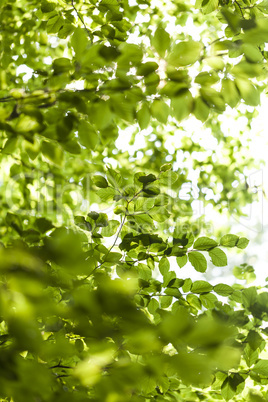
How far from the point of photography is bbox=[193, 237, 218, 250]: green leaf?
5.86 ft

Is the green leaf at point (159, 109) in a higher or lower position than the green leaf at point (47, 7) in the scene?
lower

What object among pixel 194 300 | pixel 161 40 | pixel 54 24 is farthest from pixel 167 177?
pixel 54 24

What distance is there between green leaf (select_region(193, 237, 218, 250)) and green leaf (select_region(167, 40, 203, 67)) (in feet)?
3.21

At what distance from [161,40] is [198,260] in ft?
3.84

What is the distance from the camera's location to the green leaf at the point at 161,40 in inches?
→ 44.5

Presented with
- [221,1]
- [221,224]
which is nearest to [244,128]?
[221,224]

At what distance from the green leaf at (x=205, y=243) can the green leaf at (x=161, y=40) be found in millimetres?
1029

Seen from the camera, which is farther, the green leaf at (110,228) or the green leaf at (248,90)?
the green leaf at (110,228)

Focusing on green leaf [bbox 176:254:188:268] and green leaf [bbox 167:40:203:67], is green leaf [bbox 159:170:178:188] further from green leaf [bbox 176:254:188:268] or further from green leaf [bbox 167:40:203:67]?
green leaf [bbox 167:40:203:67]

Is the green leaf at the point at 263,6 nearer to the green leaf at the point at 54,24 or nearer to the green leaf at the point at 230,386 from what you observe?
the green leaf at the point at 54,24

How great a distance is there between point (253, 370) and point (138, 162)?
163 inches

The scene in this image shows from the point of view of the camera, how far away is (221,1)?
206 centimetres

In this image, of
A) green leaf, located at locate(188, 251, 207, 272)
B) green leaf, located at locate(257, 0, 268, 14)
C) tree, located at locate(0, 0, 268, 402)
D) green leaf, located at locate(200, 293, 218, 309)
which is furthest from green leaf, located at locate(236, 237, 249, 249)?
green leaf, located at locate(257, 0, 268, 14)

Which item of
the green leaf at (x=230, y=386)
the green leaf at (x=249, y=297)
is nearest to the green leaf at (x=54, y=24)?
the green leaf at (x=249, y=297)
